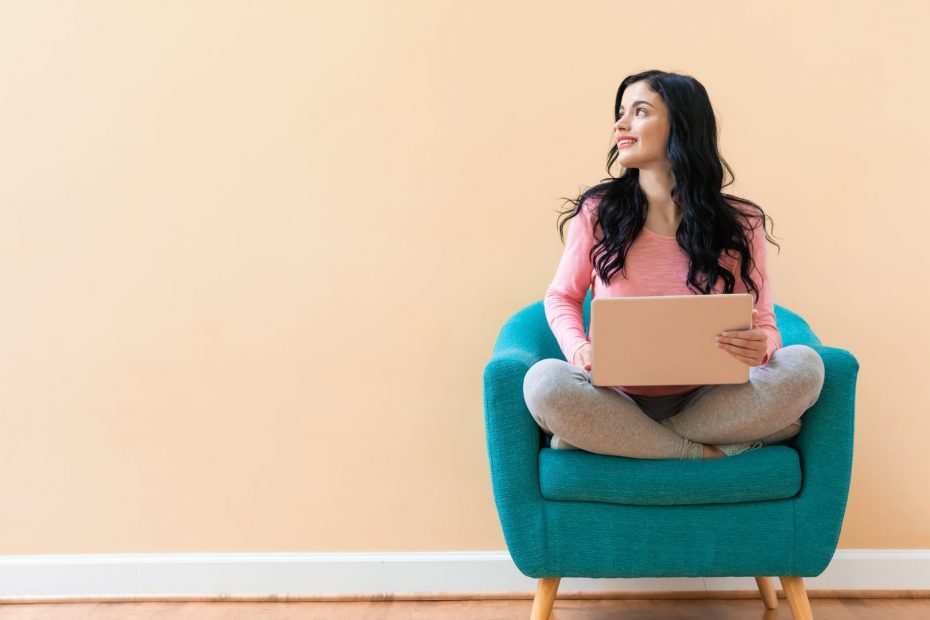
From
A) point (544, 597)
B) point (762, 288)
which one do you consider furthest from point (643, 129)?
point (544, 597)

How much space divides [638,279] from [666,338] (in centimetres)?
37

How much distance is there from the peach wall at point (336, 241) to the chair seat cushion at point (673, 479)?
0.71 m

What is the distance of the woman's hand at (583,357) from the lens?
1.98 m

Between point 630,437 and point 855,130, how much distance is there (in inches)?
47.4

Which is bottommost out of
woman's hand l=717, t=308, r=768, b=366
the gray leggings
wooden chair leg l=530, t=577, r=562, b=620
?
wooden chair leg l=530, t=577, r=562, b=620

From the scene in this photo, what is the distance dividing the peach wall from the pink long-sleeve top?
1.17ft

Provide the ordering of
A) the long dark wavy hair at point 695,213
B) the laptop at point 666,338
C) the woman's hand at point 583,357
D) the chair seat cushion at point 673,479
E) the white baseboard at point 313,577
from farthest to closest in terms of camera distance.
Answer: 1. the white baseboard at point 313,577
2. the long dark wavy hair at point 695,213
3. the woman's hand at point 583,357
4. the chair seat cushion at point 673,479
5. the laptop at point 666,338

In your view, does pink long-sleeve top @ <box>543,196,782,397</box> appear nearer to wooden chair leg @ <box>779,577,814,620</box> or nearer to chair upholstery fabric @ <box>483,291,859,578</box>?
chair upholstery fabric @ <box>483,291,859,578</box>

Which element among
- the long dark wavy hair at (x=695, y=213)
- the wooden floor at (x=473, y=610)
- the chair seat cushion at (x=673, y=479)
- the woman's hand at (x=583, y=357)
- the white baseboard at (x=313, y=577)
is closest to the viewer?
the chair seat cushion at (x=673, y=479)

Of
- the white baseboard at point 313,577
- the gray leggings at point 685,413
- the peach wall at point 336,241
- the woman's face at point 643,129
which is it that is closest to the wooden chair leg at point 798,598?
the gray leggings at point 685,413

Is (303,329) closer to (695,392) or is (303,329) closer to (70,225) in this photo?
(70,225)

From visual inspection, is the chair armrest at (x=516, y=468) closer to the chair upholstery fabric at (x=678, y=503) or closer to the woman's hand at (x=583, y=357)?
the chair upholstery fabric at (x=678, y=503)

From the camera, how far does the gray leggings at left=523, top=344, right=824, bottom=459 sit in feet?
6.00

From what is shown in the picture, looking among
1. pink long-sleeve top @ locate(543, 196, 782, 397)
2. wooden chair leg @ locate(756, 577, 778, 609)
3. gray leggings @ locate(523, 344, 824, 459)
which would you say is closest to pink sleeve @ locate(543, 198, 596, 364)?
pink long-sleeve top @ locate(543, 196, 782, 397)
